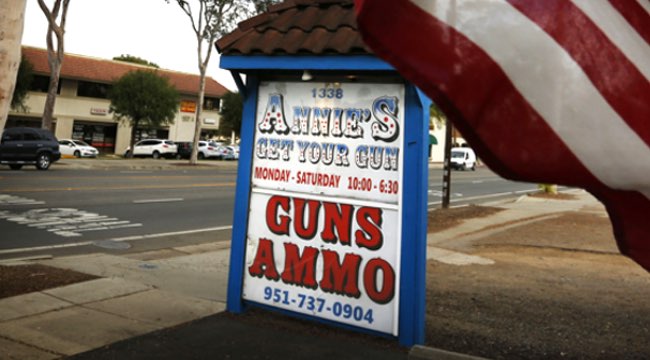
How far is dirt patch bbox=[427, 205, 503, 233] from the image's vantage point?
14789mm

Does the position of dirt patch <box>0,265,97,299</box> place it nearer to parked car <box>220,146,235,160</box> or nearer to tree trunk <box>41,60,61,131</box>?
tree trunk <box>41,60,61,131</box>

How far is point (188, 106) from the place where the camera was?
55.4 meters

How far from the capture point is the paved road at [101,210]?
34.5 feet

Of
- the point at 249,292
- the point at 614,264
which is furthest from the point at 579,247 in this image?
the point at 249,292

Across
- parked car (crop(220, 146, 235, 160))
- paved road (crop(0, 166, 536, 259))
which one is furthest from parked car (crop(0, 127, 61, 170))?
parked car (crop(220, 146, 235, 160))

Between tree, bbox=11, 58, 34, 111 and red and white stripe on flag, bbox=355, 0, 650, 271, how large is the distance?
44377 millimetres

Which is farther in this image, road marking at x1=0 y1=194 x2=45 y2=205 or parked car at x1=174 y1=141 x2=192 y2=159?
parked car at x1=174 y1=141 x2=192 y2=159

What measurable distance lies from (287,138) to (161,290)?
268 cm

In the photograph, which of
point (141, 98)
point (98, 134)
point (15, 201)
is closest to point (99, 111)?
point (98, 134)

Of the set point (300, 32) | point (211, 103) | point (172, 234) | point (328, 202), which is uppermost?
point (211, 103)

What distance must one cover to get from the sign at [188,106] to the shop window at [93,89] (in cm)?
754

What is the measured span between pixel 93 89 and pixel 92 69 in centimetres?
166

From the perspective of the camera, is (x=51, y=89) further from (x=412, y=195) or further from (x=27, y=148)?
(x=412, y=195)

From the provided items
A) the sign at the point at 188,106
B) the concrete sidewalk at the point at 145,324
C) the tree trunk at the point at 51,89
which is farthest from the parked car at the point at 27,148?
the sign at the point at 188,106
